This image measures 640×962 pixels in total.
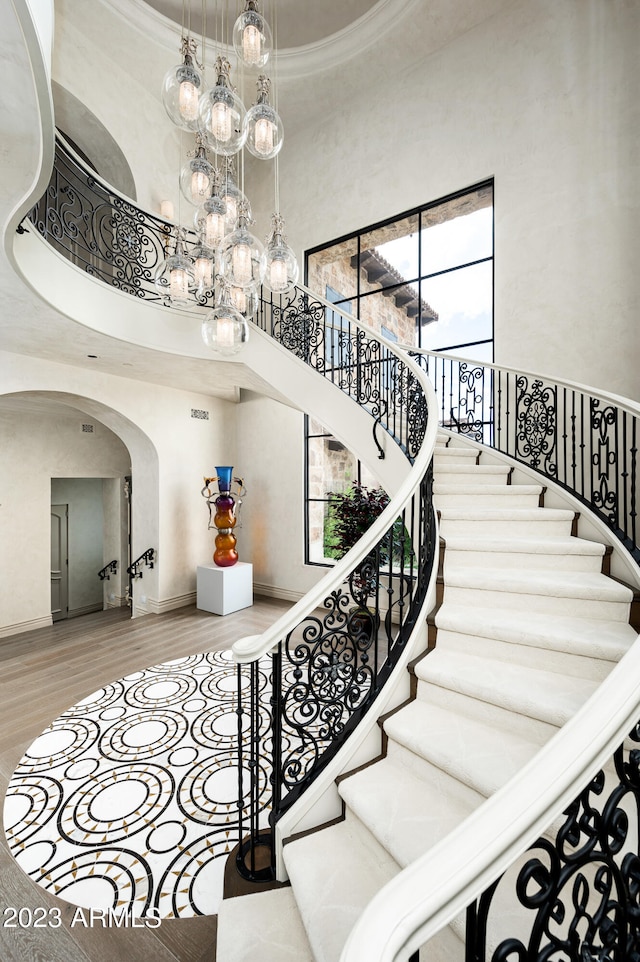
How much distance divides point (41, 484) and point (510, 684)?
22.6 ft

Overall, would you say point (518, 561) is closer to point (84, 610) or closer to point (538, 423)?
point (538, 423)

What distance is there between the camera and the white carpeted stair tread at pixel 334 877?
149 centimetres

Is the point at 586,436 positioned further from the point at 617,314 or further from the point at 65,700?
the point at 65,700

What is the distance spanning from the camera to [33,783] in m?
2.74

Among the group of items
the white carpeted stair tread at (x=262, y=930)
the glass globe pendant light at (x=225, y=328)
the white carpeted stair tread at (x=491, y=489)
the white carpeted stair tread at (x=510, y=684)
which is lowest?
the white carpeted stair tread at (x=262, y=930)

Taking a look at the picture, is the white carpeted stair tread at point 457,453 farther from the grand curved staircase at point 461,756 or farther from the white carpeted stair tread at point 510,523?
the white carpeted stair tread at point 510,523

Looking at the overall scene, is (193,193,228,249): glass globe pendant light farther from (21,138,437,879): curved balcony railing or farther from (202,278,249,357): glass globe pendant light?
(21,138,437,879): curved balcony railing

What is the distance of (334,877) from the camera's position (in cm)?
168

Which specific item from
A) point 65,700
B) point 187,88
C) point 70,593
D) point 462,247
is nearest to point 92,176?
point 187,88

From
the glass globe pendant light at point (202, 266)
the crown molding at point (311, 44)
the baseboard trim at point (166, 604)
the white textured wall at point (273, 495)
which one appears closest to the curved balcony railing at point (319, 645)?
the glass globe pendant light at point (202, 266)

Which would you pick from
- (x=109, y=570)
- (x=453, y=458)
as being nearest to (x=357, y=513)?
(x=453, y=458)

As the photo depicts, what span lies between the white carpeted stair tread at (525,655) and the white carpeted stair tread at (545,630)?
0.03 meters

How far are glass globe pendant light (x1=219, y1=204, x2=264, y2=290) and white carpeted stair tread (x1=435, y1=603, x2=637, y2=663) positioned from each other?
94.8 inches

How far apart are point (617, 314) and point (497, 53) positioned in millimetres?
3698
